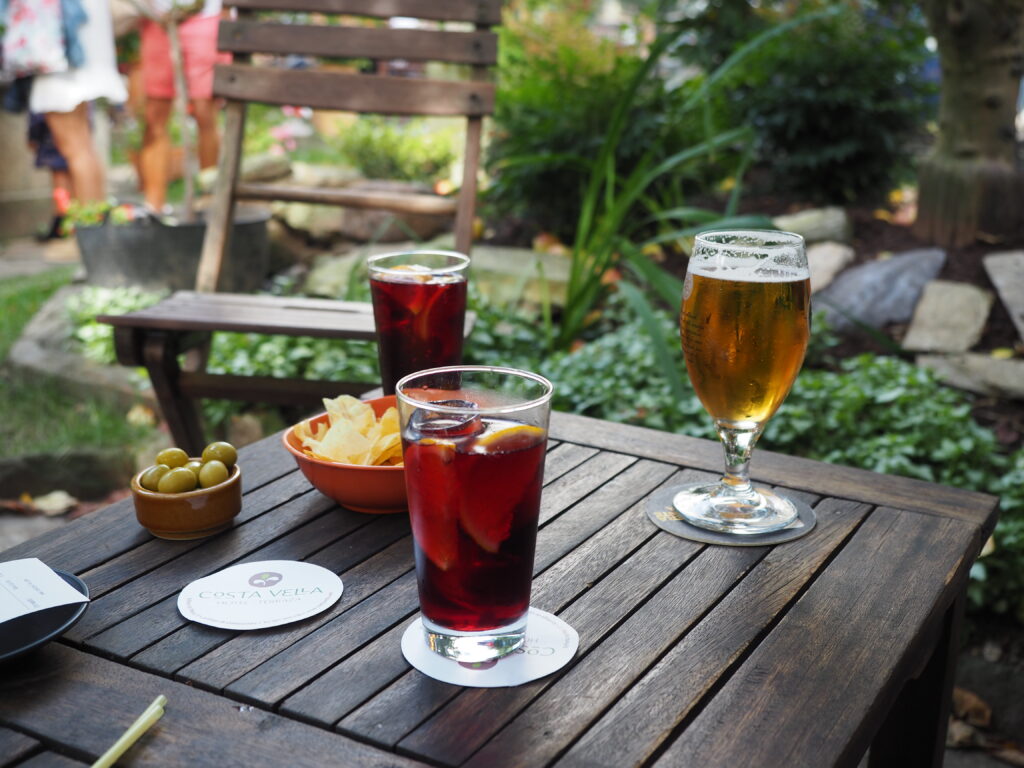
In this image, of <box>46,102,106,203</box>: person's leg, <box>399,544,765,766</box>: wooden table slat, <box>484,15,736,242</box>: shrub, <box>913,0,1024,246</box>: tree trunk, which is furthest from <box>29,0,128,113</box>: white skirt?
<box>399,544,765,766</box>: wooden table slat

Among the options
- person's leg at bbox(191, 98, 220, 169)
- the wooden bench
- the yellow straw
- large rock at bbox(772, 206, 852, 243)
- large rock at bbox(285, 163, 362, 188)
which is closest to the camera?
the yellow straw

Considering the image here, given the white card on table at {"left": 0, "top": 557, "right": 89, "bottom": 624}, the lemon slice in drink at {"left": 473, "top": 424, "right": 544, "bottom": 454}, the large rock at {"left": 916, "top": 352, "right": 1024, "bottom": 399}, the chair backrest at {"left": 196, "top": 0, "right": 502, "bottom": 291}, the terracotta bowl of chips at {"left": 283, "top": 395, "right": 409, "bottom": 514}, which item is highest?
the chair backrest at {"left": 196, "top": 0, "right": 502, "bottom": 291}

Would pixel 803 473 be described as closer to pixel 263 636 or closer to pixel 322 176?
pixel 263 636

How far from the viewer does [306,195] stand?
276 centimetres

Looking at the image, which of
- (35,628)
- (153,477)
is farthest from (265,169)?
(35,628)

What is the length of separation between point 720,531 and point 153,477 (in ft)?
1.93

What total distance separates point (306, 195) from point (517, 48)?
2839mm

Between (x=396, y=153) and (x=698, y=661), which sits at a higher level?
(x=396, y=153)

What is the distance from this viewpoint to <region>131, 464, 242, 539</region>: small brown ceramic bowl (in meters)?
1.04

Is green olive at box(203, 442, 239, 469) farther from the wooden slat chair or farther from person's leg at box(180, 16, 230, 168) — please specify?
person's leg at box(180, 16, 230, 168)

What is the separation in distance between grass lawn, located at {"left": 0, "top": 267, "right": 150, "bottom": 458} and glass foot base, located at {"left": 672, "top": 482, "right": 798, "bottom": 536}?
2.44 m

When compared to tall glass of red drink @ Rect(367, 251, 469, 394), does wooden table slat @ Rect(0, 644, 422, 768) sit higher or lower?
lower

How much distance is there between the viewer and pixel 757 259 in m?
1.02

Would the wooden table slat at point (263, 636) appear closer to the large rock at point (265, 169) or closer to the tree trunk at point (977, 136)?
the tree trunk at point (977, 136)
